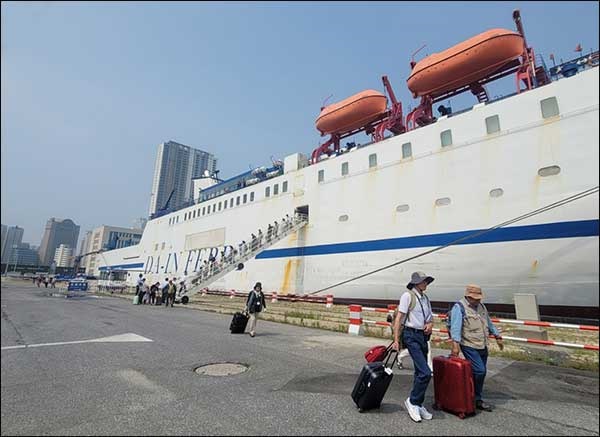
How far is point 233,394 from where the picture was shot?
4.34m

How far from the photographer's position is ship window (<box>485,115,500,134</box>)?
35.7ft

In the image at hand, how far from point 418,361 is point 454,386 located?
1.89 ft

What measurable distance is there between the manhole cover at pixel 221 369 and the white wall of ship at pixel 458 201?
13.9ft

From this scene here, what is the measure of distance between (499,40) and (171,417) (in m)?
15.2

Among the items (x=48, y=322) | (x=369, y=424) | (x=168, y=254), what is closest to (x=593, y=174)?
(x=369, y=424)

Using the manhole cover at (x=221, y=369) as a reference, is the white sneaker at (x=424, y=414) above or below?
above

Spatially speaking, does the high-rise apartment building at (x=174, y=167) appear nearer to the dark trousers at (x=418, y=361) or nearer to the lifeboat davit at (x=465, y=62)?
the lifeboat davit at (x=465, y=62)

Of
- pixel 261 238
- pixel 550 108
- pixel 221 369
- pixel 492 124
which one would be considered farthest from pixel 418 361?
pixel 261 238

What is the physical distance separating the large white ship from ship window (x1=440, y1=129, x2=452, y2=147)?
0.05 m

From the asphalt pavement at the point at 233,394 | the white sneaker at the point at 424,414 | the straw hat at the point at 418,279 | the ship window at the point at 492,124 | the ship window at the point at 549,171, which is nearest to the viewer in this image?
the asphalt pavement at the point at 233,394

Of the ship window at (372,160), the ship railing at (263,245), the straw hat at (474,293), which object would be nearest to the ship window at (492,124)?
the ship window at (372,160)

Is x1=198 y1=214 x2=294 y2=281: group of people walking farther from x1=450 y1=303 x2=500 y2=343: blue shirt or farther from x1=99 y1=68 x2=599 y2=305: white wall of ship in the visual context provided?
x1=450 y1=303 x2=500 y2=343: blue shirt

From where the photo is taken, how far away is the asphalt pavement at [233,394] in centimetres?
332

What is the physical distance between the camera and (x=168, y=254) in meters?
37.6
